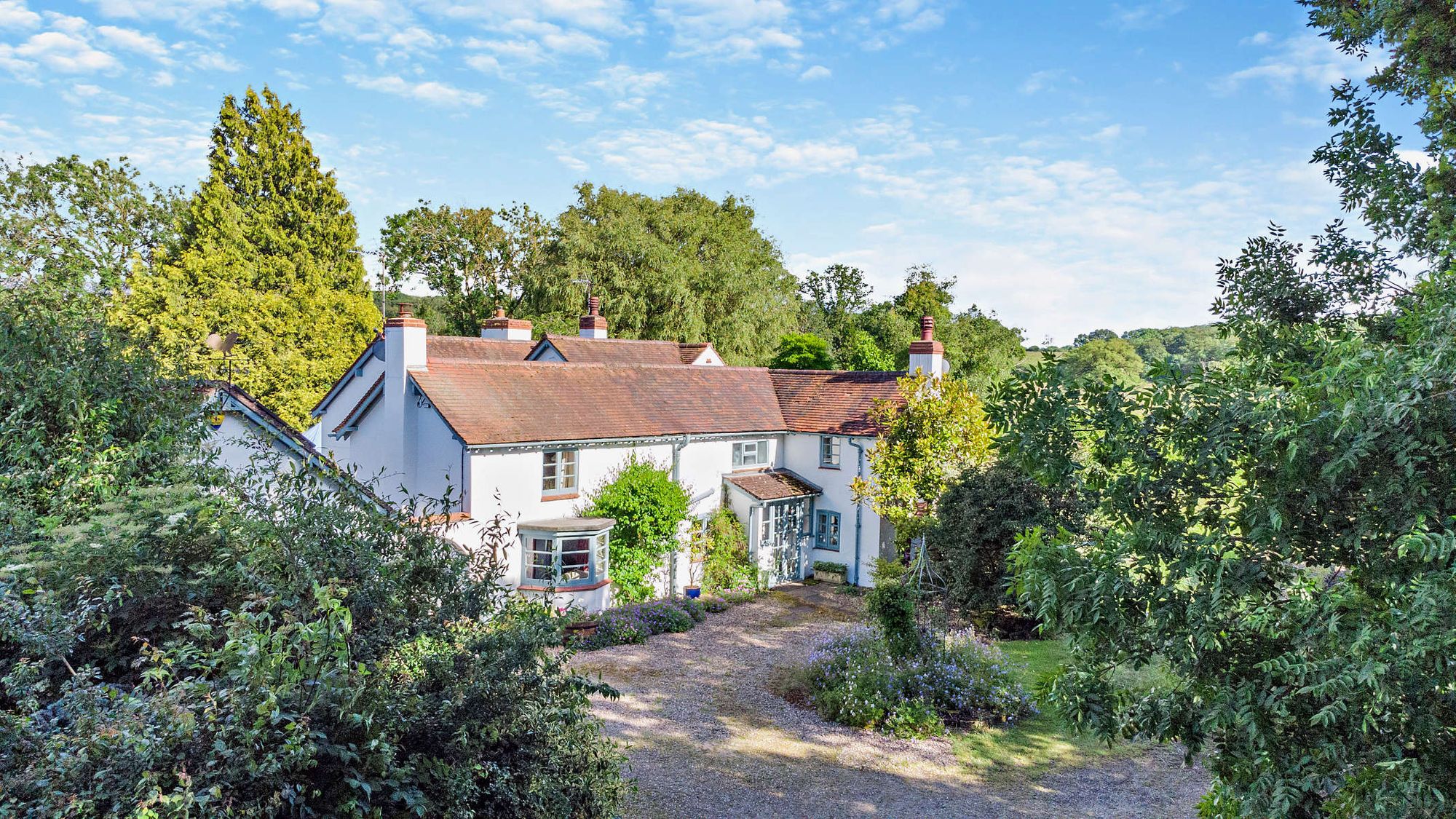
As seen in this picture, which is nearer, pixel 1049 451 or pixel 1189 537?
pixel 1189 537

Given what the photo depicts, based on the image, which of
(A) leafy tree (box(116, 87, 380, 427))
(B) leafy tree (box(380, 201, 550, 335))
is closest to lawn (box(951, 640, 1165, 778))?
(A) leafy tree (box(116, 87, 380, 427))

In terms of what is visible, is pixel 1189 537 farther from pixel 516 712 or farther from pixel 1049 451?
pixel 516 712

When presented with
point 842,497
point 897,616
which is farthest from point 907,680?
point 842,497

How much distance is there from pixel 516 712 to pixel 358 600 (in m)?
1.58

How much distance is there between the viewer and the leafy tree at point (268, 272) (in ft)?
102

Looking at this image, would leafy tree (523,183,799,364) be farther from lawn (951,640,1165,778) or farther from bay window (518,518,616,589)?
lawn (951,640,1165,778)

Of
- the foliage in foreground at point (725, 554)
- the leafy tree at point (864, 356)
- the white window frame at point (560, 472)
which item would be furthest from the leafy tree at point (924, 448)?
the leafy tree at point (864, 356)

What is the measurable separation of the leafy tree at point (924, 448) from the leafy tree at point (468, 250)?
113 feet

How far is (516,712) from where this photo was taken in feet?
21.2

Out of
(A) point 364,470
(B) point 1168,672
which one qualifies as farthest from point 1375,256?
(A) point 364,470

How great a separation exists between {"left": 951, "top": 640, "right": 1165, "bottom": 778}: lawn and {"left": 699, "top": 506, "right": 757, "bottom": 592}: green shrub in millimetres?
11178

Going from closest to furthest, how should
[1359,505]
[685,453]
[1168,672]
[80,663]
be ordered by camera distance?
[1359,505]
[80,663]
[1168,672]
[685,453]

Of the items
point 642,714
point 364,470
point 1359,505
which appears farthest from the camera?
point 364,470

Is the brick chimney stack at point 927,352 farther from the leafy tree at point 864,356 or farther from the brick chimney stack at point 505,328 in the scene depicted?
the brick chimney stack at point 505,328
